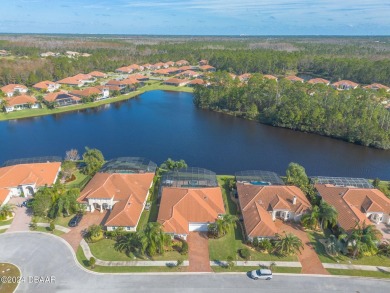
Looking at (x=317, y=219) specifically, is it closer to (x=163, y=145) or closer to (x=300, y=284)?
(x=300, y=284)

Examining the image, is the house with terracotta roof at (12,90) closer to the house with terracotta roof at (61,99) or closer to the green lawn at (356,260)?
the house with terracotta roof at (61,99)

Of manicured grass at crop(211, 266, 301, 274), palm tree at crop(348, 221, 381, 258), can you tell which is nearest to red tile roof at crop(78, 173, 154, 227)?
manicured grass at crop(211, 266, 301, 274)

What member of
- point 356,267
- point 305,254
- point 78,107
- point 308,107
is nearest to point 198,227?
point 305,254

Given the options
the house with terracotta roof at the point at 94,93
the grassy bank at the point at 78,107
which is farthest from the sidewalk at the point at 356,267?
the house with terracotta roof at the point at 94,93

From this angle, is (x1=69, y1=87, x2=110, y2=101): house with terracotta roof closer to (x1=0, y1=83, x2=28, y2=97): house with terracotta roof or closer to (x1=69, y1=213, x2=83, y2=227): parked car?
(x1=0, y1=83, x2=28, y2=97): house with terracotta roof

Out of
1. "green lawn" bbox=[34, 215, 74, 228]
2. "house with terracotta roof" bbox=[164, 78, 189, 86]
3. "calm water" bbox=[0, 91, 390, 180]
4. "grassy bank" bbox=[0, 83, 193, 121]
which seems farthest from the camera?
"house with terracotta roof" bbox=[164, 78, 189, 86]

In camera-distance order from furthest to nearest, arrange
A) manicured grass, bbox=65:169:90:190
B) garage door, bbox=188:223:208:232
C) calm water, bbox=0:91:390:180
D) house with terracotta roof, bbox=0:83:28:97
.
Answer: house with terracotta roof, bbox=0:83:28:97 → calm water, bbox=0:91:390:180 → manicured grass, bbox=65:169:90:190 → garage door, bbox=188:223:208:232

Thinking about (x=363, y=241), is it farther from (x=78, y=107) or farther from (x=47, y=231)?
(x=78, y=107)

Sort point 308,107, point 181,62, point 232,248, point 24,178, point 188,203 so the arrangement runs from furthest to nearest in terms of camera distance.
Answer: point 181,62 < point 308,107 < point 24,178 < point 188,203 < point 232,248
